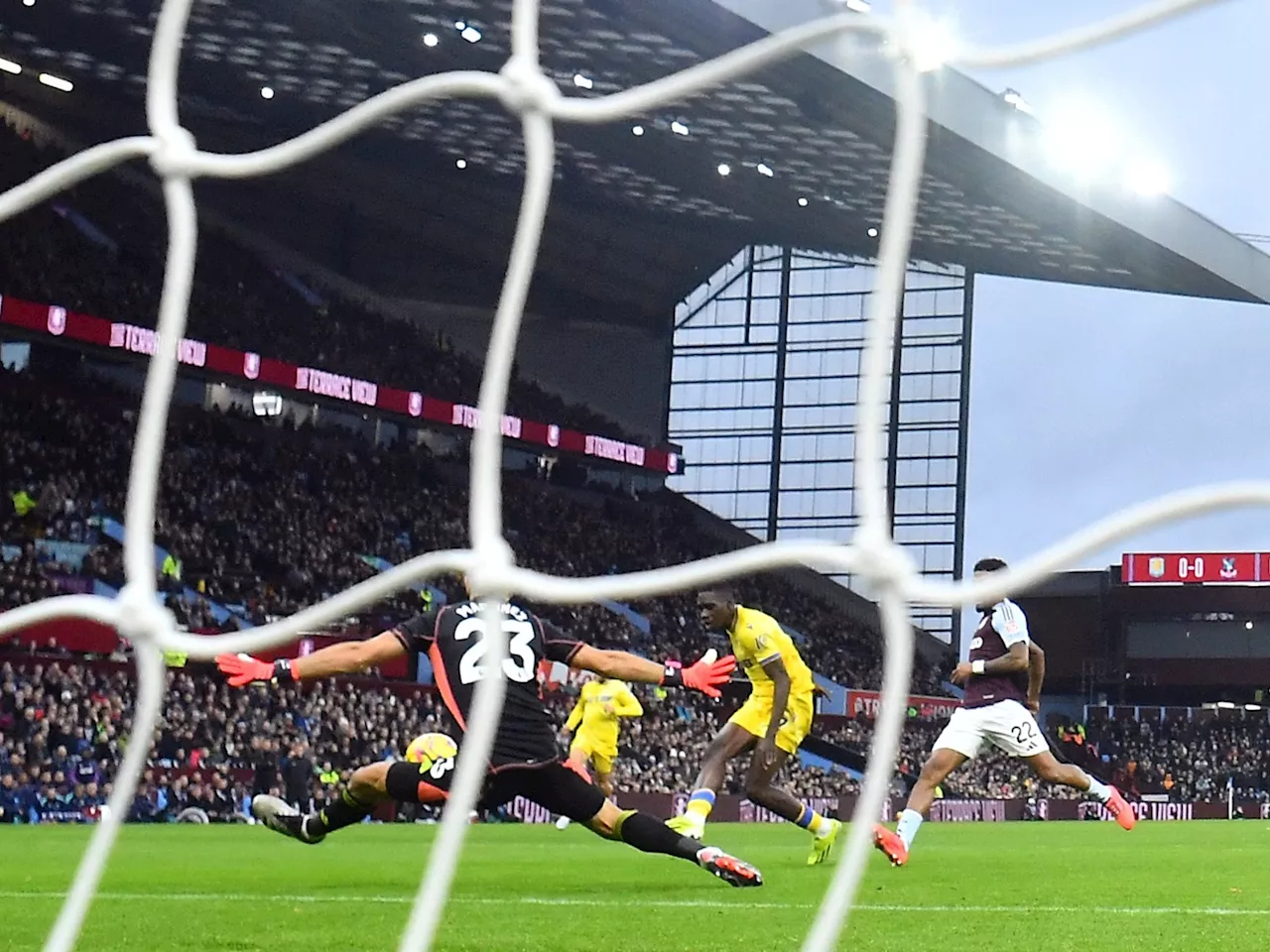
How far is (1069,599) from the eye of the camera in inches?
1967

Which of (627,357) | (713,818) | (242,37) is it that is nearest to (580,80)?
(242,37)

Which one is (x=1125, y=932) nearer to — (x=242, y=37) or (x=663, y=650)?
(x=242, y=37)

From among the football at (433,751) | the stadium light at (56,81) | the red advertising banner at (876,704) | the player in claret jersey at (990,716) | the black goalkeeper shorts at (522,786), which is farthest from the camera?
the red advertising banner at (876,704)

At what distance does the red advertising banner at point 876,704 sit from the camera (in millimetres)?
35219

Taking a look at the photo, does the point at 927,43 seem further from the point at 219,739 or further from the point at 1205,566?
the point at 1205,566

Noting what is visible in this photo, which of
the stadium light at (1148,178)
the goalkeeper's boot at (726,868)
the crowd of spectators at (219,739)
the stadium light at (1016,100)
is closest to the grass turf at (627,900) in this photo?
the goalkeeper's boot at (726,868)

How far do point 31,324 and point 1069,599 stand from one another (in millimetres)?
30900

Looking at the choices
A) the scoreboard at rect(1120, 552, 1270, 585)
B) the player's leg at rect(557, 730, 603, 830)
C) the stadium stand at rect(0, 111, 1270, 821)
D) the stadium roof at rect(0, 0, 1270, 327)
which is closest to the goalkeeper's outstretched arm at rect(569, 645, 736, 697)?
the player's leg at rect(557, 730, 603, 830)

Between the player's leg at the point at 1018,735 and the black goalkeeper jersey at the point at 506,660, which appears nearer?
the black goalkeeper jersey at the point at 506,660

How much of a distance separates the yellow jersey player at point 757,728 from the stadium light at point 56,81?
24.8 metres

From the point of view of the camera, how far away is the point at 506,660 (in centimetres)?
682

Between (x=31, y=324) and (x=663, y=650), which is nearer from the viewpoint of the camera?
(x=31, y=324)

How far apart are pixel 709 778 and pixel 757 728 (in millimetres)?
586

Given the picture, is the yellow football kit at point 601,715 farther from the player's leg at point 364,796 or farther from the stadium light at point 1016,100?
the stadium light at point 1016,100
